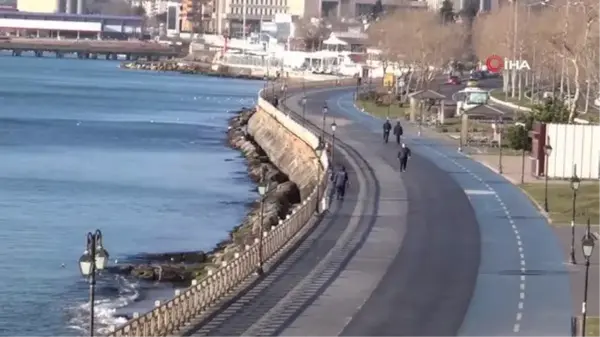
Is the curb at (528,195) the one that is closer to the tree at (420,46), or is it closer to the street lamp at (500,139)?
the street lamp at (500,139)

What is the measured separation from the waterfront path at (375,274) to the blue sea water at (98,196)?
5.04 meters

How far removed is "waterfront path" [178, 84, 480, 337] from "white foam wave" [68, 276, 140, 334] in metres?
4.21

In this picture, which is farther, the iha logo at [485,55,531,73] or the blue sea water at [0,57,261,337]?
the iha logo at [485,55,531,73]

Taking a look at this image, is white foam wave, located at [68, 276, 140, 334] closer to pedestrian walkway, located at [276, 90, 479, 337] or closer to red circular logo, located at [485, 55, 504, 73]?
pedestrian walkway, located at [276, 90, 479, 337]

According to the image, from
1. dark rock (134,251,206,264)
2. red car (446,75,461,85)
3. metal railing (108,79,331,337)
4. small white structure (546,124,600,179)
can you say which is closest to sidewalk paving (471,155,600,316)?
small white structure (546,124,600,179)

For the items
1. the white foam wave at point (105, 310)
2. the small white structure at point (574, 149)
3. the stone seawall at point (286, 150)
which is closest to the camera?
the white foam wave at point (105, 310)

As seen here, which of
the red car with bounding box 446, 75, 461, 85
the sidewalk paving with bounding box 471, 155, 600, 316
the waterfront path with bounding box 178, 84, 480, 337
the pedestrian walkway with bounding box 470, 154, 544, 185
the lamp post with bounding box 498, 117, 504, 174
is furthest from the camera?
the red car with bounding box 446, 75, 461, 85

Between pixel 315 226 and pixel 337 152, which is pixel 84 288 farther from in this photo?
pixel 337 152

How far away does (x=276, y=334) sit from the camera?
29938 mm

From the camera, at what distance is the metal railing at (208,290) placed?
28.3m

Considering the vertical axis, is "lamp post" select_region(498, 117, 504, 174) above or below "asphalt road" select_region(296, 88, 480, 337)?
above

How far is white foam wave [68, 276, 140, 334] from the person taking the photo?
38.2 m

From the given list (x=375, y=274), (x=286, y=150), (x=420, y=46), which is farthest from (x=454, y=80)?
(x=375, y=274)

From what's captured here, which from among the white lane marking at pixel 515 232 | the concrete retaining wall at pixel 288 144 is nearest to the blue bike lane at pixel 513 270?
the white lane marking at pixel 515 232
